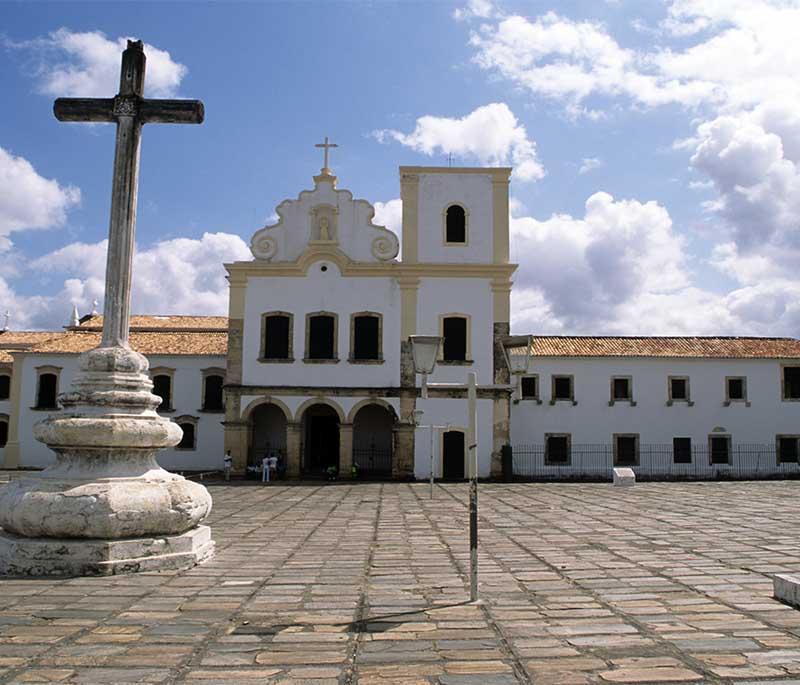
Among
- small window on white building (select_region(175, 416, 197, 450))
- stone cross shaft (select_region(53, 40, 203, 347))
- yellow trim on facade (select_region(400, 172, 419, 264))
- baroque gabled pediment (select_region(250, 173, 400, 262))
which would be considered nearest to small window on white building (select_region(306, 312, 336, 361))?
baroque gabled pediment (select_region(250, 173, 400, 262))

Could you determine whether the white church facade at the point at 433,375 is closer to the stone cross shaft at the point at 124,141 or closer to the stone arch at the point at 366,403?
the stone arch at the point at 366,403

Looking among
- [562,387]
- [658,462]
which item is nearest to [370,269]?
[562,387]

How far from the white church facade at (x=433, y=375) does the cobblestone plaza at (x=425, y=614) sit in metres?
13.4

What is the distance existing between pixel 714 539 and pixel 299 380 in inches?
649

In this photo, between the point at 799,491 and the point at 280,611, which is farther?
the point at 799,491

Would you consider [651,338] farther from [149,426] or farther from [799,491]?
[149,426]

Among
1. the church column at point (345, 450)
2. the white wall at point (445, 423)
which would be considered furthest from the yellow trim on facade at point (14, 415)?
the white wall at point (445, 423)

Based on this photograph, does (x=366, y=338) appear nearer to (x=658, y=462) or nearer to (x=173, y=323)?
(x=658, y=462)

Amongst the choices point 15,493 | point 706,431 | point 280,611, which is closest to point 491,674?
point 280,611

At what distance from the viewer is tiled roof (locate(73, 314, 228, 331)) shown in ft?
113

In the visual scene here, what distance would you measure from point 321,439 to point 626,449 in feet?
36.6

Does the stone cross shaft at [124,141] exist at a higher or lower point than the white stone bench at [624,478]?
higher

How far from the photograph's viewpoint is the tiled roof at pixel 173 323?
3431 cm

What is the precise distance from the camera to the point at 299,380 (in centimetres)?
2439
